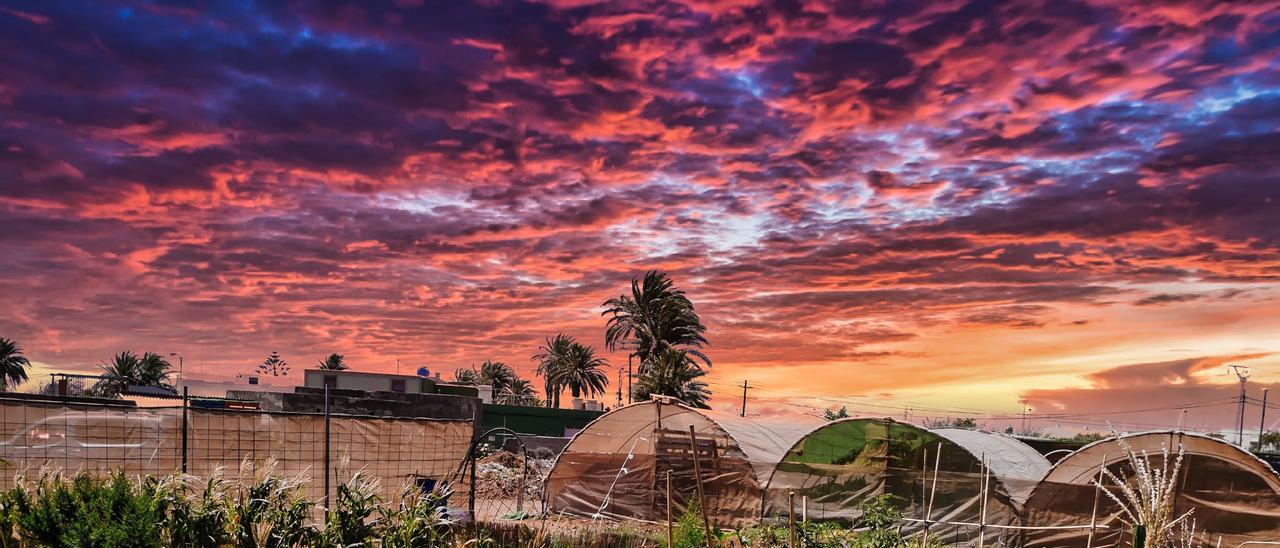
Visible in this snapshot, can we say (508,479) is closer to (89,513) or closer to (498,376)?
(89,513)

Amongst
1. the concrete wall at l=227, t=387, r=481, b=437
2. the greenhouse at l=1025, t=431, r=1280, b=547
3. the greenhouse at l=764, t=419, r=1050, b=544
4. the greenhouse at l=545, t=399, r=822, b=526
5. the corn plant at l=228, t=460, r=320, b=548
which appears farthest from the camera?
the concrete wall at l=227, t=387, r=481, b=437

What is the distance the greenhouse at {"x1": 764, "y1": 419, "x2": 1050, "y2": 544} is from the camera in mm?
18375

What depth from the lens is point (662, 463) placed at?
21.3 metres

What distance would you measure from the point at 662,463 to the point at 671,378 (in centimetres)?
2648

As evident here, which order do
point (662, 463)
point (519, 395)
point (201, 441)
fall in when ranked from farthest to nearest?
point (519, 395) → point (662, 463) → point (201, 441)

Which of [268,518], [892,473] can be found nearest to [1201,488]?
[892,473]

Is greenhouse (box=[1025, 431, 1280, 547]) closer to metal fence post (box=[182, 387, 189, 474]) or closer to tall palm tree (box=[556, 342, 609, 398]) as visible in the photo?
metal fence post (box=[182, 387, 189, 474])

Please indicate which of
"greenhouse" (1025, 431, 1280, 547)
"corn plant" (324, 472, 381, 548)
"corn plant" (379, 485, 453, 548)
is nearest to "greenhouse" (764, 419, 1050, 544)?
"greenhouse" (1025, 431, 1280, 547)

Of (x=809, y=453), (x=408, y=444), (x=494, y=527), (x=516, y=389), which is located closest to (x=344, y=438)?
(x=408, y=444)

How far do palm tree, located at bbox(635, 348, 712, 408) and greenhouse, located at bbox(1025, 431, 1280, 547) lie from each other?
99.2 ft

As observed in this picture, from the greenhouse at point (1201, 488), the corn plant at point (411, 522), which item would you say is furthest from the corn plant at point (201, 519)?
the greenhouse at point (1201, 488)

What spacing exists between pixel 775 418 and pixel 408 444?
10.9m

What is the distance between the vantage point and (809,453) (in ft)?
65.5

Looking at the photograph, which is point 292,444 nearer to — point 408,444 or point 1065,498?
point 408,444
